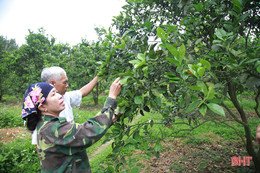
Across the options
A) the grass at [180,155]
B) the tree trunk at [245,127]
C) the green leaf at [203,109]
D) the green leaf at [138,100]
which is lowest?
the grass at [180,155]

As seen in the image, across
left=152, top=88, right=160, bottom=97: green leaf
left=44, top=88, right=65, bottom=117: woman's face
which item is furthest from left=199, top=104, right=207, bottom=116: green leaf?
left=44, top=88, right=65, bottom=117: woman's face

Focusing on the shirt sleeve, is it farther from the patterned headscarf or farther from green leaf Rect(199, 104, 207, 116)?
green leaf Rect(199, 104, 207, 116)

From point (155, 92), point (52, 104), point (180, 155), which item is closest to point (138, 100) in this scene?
point (155, 92)

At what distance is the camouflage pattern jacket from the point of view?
1.20 meters

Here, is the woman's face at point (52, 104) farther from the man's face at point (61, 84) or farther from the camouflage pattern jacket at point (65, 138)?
the man's face at point (61, 84)

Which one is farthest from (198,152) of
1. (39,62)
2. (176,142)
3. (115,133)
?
(39,62)

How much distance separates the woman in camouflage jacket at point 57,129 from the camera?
1.20m

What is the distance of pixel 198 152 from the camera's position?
3648 millimetres

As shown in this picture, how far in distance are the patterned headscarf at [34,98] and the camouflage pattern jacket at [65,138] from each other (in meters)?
0.11

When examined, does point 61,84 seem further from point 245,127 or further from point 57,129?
point 245,127

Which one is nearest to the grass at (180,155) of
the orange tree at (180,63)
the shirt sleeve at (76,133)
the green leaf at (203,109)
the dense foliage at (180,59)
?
the dense foliage at (180,59)

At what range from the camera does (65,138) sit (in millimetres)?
1187

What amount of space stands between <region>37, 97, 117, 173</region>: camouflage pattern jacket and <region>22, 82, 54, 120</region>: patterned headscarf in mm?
108

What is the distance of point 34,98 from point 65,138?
0.40 metres
